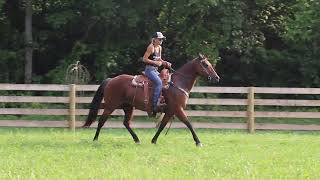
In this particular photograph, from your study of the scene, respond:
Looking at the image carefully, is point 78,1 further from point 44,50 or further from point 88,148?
point 88,148

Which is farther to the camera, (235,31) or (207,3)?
(235,31)

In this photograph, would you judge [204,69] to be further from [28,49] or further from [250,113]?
[28,49]

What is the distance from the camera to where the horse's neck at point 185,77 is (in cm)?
1227

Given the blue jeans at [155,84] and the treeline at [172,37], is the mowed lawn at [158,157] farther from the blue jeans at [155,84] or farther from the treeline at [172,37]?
the treeline at [172,37]

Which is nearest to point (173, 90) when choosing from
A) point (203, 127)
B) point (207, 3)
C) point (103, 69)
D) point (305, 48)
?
point (203, 127)

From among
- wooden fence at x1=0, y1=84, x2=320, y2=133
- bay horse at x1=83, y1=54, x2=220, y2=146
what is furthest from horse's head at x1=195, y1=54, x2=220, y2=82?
wooden fence at x1=0, y1=84, x2=320, y2=133

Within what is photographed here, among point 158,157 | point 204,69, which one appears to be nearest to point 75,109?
point 204,69

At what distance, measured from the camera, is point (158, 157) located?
32.1 feet

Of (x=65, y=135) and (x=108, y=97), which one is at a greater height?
(x=108, y=97)

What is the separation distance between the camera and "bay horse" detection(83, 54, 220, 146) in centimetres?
1212

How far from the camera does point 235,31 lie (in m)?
22.0

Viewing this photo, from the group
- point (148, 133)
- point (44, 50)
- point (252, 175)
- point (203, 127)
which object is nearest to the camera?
point (252, 175)

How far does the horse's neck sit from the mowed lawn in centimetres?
112

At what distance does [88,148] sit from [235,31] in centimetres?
1210
